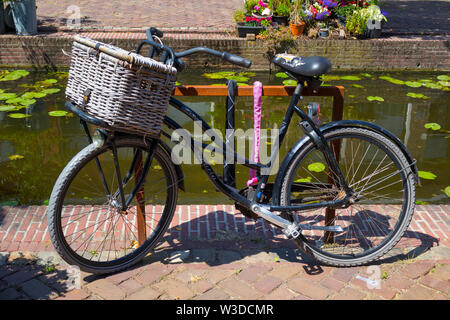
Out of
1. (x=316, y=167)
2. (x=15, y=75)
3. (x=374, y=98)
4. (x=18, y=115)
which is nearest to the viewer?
(x=316, y=167)

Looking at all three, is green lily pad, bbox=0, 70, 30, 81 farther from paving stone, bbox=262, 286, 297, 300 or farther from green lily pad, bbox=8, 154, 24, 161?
paving stone, bbox=262, 286, 297, 300

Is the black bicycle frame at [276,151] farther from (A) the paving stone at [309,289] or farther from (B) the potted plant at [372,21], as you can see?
(B) the potted plant at [372,21]

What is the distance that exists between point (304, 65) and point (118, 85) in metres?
1.05

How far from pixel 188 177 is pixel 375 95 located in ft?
13.1

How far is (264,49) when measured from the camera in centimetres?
900

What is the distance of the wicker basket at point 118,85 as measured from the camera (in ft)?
8.15

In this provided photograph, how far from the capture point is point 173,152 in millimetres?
3170

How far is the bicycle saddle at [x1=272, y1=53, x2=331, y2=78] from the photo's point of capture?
114 inches

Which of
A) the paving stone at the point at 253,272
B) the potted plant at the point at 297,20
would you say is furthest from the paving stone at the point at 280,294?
the potted plant at the point at 297,20

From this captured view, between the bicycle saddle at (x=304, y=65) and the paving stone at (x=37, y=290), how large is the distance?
1808 millimetres

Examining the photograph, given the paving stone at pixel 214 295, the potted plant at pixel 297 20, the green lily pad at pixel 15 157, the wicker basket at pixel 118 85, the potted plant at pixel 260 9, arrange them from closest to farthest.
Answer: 1. the wicker basket at pixel 118 85
2. the paving stone at pixel 214 295
3. the green lily pad at pixel 15 157
4. the potted plant at pixel 297 20
5. the potted plant at pixel 260 9

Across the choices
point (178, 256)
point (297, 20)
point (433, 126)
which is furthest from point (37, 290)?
point (297, 20)

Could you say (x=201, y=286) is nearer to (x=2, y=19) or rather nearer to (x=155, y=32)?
(x=155, y=32)

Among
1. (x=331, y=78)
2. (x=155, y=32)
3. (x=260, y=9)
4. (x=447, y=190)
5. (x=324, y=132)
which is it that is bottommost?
(x=447, y=190)
